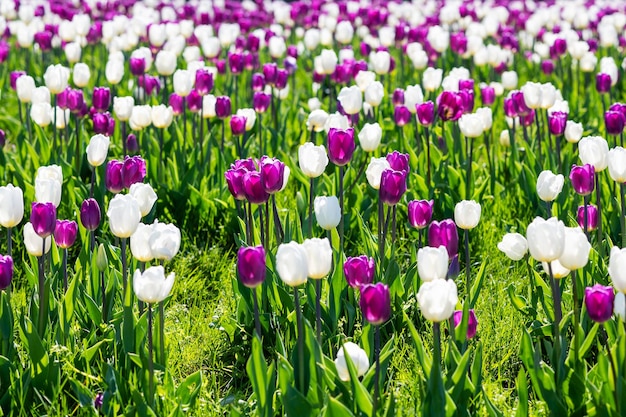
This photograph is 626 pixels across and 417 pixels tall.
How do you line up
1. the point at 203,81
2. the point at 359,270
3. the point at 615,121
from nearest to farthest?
the point at 359,270 → the point at 615,121 → the point at 203,81

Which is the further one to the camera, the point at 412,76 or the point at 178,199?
the point at 412,76

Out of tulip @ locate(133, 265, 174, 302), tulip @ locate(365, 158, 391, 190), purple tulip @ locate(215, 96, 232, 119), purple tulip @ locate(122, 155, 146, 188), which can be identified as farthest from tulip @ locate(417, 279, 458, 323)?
purple tulip @ locate(215, 96, 232, 119)

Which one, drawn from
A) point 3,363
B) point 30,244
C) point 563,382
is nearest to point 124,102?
point 30,244

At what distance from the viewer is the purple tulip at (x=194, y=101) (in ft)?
15.4

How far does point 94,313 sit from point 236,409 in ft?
2.43

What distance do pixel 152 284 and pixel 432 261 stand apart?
29.3 inches

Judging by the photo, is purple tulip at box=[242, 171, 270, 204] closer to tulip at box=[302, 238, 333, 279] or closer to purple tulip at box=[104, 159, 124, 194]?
tulip at box=[302, 238, 333, 279]

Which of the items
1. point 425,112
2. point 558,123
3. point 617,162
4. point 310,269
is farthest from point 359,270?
point 558,123

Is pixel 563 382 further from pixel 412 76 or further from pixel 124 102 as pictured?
pixel 412 76

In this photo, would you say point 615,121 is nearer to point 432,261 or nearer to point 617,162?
point 617,162

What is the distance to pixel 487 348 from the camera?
9.45ft

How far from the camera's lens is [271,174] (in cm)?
270

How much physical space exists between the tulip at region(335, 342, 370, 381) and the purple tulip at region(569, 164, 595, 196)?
1.21m

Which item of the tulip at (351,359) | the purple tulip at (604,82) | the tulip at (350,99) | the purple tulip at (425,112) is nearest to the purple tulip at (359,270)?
the tulip at (351,359)
